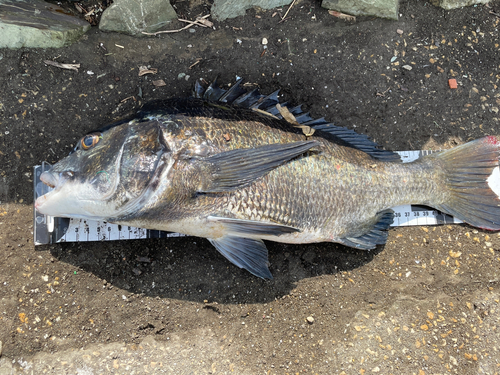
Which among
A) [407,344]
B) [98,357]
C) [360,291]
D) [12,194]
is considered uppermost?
[12,194]

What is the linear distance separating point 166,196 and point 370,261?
2.25 m

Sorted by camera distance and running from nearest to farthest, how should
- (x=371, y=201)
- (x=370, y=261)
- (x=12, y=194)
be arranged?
(x=371, y=201)
(x=12, y=194)
(x=370, y=261)

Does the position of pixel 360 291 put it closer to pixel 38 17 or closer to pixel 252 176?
pixel 252 176

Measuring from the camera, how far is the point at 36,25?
305 cm

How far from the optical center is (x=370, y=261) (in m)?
3.31

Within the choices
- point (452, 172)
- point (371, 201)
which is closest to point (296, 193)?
point (371, 201)

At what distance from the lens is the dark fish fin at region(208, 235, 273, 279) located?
2.84 meters

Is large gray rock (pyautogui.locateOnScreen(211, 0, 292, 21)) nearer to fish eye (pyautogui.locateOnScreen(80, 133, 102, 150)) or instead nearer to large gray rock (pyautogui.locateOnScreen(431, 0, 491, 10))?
large gray rock (pyautogui.locateOnScreen(431, 0, 491, 10))

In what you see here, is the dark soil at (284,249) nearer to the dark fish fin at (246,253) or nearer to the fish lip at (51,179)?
the dark fish fin at (246,253)

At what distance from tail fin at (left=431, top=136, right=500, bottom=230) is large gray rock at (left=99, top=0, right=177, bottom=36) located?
3.17 m

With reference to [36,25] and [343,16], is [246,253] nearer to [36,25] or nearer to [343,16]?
[343,16]

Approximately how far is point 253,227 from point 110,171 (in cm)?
119

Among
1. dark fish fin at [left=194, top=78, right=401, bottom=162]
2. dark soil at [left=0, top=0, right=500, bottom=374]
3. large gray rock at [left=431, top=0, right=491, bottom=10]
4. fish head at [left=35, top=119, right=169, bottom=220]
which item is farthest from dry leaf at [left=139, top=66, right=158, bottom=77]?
large gray rock at [left=431, top=0, right=491, bottom=10]

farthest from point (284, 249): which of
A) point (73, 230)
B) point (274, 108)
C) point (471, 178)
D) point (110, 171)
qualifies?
point (73, 230)
